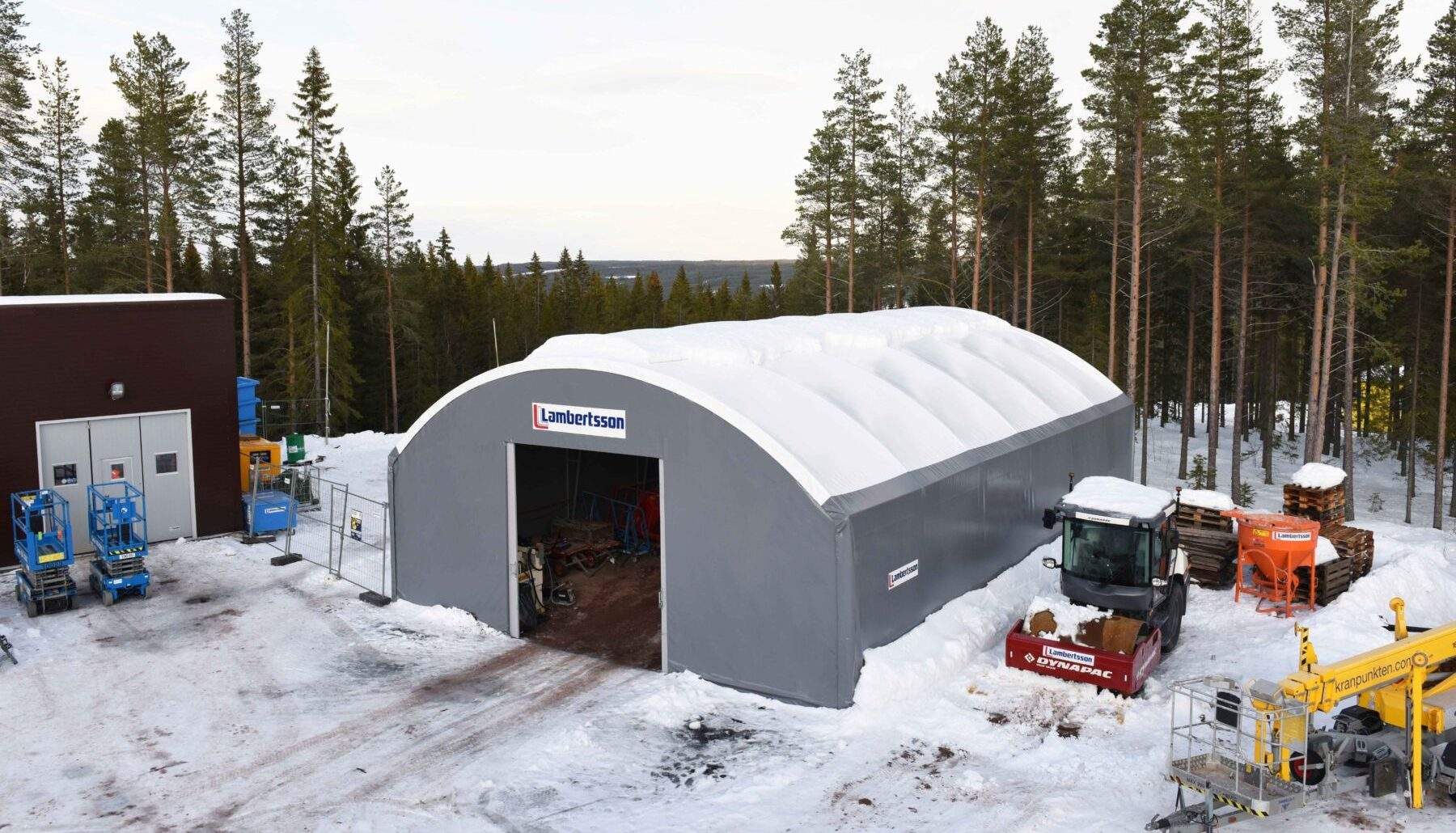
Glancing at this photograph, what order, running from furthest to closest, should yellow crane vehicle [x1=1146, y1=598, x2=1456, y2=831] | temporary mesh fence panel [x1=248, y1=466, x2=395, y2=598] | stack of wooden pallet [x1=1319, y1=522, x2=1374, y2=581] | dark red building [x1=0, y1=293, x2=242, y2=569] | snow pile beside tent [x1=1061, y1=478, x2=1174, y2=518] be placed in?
dark red building [x1=0, y1=293, x2=242, y2=569] < temporary mesh fence panel [x1=248, y1=466, x2=395, y2=598] < stack of wooden pallet [x1=1319, y1=522, x2=1374, y2=581] < snow pile beside tent [x1=1061, y1=478, x2=1174, y2=518] < yellow crane vehicle [x1=1146, y1=598, x2=1456, y2=831]

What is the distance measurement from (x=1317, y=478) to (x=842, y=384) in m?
8.93

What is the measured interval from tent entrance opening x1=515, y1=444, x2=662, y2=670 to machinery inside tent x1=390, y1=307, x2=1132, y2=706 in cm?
6

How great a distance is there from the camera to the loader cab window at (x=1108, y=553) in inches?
542

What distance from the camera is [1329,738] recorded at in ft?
33.0

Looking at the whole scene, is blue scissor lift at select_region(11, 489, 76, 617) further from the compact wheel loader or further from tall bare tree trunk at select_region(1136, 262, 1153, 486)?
tall bare tree trunk at select_region(1136, 262, 1153, 486)

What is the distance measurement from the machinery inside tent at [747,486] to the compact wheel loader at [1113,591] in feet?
5.70

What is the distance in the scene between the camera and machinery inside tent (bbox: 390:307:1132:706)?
12945 millimetres

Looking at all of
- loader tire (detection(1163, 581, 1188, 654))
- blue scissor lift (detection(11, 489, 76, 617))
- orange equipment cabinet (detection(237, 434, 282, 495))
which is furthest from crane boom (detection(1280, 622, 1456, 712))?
orange equipment cabinet (detection(237, 434, 282, 495))

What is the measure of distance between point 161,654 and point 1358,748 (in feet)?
50.3

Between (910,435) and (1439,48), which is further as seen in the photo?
(1439,48)

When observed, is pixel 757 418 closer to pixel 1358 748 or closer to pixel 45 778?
pixel 1358 748

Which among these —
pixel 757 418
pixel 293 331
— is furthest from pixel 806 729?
pixel 293 331

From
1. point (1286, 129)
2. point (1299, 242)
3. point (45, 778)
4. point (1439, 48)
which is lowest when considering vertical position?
point (45, 778)

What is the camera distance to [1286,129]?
1262 inches
